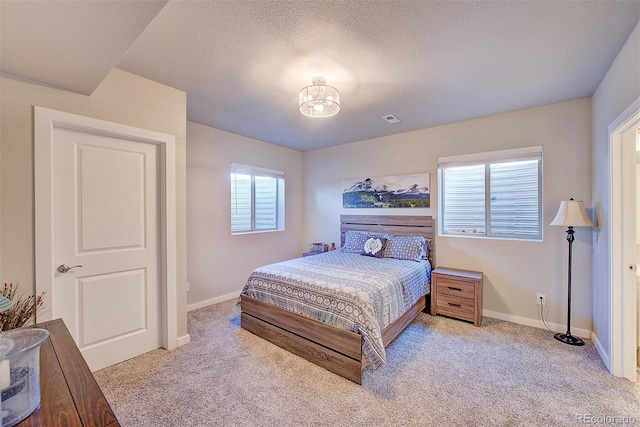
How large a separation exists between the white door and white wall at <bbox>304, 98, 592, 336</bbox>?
3220 mm

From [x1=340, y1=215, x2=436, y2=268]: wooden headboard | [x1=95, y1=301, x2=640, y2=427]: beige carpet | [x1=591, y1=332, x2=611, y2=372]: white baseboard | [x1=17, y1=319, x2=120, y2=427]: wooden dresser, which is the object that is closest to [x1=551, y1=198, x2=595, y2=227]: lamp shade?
[x1=591, y1=332, x2=611, y2=372]: white baseboard

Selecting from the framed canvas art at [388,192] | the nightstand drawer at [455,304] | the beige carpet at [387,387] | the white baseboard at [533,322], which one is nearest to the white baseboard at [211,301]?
the beige carpet at [387,387]

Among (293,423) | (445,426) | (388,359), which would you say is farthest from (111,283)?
(445,426)

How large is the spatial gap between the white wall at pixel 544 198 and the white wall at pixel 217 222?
7.22 feet

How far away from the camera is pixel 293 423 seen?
1.68 m

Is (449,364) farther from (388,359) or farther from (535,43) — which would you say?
(535,43)

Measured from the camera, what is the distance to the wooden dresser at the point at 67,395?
0.77 metres

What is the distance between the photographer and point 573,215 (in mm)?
2578

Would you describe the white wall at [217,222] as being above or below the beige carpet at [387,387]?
above

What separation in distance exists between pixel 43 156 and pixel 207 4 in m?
1.59

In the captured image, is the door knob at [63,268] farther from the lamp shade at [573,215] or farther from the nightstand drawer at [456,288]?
the lamp shade at [573,215]

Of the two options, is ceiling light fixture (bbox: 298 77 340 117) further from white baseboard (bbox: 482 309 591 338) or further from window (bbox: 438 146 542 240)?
white baseboard (bbox: 482 309 591 338)

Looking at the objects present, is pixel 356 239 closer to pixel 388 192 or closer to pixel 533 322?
pixel 388 192

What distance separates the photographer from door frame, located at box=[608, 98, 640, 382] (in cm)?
205
